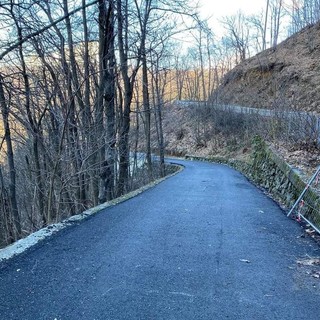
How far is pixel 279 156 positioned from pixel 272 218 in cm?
474

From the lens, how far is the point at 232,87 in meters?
38.3

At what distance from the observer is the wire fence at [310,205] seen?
19.9ft

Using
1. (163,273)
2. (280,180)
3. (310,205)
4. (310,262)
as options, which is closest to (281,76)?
(280,180)

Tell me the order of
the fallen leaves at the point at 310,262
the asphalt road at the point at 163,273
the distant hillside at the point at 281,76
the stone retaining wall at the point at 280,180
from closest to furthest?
the asphalt road at the point at 163,273
the fallen leaves at the point at 310,262
the stone retaining wall at the point at 280,180
the distant hillside at the point at 281,76

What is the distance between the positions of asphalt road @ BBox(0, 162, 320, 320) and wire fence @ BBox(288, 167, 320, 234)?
1.03 feet

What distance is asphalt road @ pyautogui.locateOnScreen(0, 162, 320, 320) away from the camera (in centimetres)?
Answer: 315

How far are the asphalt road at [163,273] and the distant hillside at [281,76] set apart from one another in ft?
70.3

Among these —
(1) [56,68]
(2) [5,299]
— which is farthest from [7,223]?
(2) [5,299]

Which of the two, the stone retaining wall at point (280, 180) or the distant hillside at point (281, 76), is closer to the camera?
the stone retaining wall at point (280, 180)

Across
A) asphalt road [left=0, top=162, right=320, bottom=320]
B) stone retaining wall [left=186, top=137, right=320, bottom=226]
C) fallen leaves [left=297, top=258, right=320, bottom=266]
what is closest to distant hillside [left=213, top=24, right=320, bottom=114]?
stone retaining wall [left=186, top=137, right=320, bottom=226]

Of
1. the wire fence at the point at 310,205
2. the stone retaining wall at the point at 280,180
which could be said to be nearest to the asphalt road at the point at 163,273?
the wire fence at the point at 310,205

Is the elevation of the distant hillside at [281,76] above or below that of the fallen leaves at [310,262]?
above

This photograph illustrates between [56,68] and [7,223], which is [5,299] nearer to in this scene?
[56,68]

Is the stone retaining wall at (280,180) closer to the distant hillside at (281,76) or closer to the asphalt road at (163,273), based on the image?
the asphalt road at (163,273)
